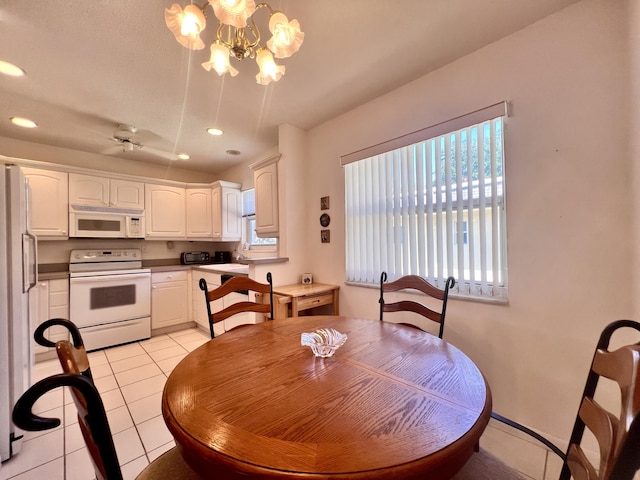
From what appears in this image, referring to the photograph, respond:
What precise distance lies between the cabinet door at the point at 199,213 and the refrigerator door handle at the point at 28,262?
2.13m

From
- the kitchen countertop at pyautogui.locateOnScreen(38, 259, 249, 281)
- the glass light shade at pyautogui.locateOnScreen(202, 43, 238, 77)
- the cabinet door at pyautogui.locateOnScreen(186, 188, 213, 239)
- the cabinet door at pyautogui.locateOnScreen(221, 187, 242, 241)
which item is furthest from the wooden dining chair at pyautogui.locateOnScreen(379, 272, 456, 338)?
the cabinet door at pyautogui.locateOnScreen(186, 188, 213, 239)

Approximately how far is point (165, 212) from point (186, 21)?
3254mm

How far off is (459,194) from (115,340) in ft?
13.1

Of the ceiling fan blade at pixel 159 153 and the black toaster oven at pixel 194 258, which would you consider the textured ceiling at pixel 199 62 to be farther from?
the black toaster oven at pixel 194 258

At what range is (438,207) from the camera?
6.46 feet

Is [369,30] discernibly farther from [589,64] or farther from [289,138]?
[289,138]

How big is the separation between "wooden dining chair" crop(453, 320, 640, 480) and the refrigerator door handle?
8.28 feet

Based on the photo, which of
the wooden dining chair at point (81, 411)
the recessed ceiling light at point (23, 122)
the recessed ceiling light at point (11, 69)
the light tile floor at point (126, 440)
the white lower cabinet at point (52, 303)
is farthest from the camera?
the white lower cabinet at point (52, 303)

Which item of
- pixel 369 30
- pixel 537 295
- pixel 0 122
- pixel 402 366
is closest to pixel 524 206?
pixel 537 295

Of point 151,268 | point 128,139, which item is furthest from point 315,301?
point 128,139

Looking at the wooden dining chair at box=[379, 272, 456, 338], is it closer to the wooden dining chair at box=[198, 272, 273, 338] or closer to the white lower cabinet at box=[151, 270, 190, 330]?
the wooden dining chair at box=[198, 272, 273, 338]

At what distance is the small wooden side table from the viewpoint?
2.29 m

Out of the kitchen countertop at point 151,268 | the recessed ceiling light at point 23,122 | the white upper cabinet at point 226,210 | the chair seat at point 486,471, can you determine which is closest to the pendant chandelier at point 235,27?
the chair seat at point 486,471

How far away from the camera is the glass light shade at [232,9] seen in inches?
42.0
